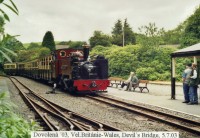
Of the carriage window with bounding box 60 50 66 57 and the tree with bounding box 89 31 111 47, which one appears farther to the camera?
the tree with bounding box 89 31 111 47

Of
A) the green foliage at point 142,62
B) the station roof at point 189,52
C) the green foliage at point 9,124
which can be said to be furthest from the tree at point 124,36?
the green foliage at point 9,124

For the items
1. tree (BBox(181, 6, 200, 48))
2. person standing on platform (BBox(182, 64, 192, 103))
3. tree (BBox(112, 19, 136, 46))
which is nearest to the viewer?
person standing on platform (BBox(182, 64, 192, 103))

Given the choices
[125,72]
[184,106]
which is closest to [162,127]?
[184,106]

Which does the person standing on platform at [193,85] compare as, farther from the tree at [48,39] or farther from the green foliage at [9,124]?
→ the green foliage at [9,124]

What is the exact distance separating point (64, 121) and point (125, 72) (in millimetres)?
20059

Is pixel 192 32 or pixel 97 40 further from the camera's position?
pixel 97 40

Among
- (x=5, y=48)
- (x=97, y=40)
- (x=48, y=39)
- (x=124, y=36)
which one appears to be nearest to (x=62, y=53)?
(x=48, y=39)

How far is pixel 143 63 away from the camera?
27.1 m

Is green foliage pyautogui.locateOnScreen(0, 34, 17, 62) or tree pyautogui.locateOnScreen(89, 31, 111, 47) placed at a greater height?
tree pyautogui.locateOnScreen(89, 31, 111, 47)

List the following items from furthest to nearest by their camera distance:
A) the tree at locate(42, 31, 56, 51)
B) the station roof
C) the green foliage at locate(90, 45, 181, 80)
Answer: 1. the green foliage at locate(90, 45, 181, 80)
2. the tree at locate(42, 31, 56, 51)
3. the station roof

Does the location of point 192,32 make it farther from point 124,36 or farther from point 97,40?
point 124,36

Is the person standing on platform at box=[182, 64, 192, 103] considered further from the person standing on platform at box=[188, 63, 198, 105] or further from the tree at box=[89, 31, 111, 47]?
the tree at box=[89, 31, 111, 47]

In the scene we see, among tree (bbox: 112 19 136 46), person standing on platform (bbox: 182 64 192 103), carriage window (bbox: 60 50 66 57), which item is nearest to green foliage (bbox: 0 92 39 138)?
person standing on platform (bbox: 182 64 192 103)

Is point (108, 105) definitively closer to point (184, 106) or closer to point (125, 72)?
point (184, 106)
